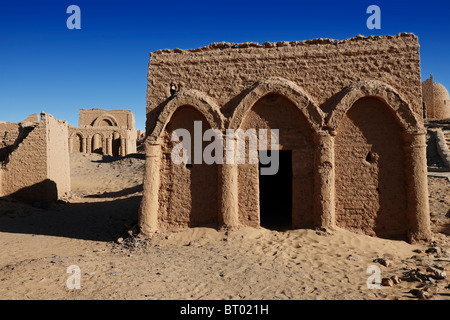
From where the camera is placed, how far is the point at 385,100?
752cm

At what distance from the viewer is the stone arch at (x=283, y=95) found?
7680 millimetres

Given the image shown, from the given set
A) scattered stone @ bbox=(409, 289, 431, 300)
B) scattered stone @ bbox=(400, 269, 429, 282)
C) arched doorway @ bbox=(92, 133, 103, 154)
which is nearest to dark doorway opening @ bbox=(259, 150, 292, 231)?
scattered stone @ bbox=(400, 269, 429, 282)

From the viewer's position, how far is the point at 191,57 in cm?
824

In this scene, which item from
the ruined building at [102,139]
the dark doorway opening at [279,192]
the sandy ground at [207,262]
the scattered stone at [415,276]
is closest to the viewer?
the sandy ground at [207,262]

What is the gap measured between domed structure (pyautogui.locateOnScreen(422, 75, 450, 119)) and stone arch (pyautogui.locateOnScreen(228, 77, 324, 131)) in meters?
27.7

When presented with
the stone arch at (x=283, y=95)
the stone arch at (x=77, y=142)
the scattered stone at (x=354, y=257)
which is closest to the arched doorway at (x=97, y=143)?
the stone arch at (x=77, y=142)

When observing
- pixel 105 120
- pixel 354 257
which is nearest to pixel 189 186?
pixel 354 257

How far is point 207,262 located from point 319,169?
140 inches

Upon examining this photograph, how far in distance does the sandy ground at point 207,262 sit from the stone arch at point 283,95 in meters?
2.82

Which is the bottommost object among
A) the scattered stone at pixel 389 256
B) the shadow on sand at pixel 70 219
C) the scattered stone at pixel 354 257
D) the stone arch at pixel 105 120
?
the scattered stone at pixel 389 256

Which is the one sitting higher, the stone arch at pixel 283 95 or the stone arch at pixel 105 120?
the stone arch at pixel 105 120

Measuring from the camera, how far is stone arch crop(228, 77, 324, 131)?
7.68m

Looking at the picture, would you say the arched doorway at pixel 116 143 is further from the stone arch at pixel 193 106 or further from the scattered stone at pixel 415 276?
the scattered stone at pixel 415 276

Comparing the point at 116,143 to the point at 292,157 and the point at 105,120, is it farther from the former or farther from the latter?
the point at 292,157
